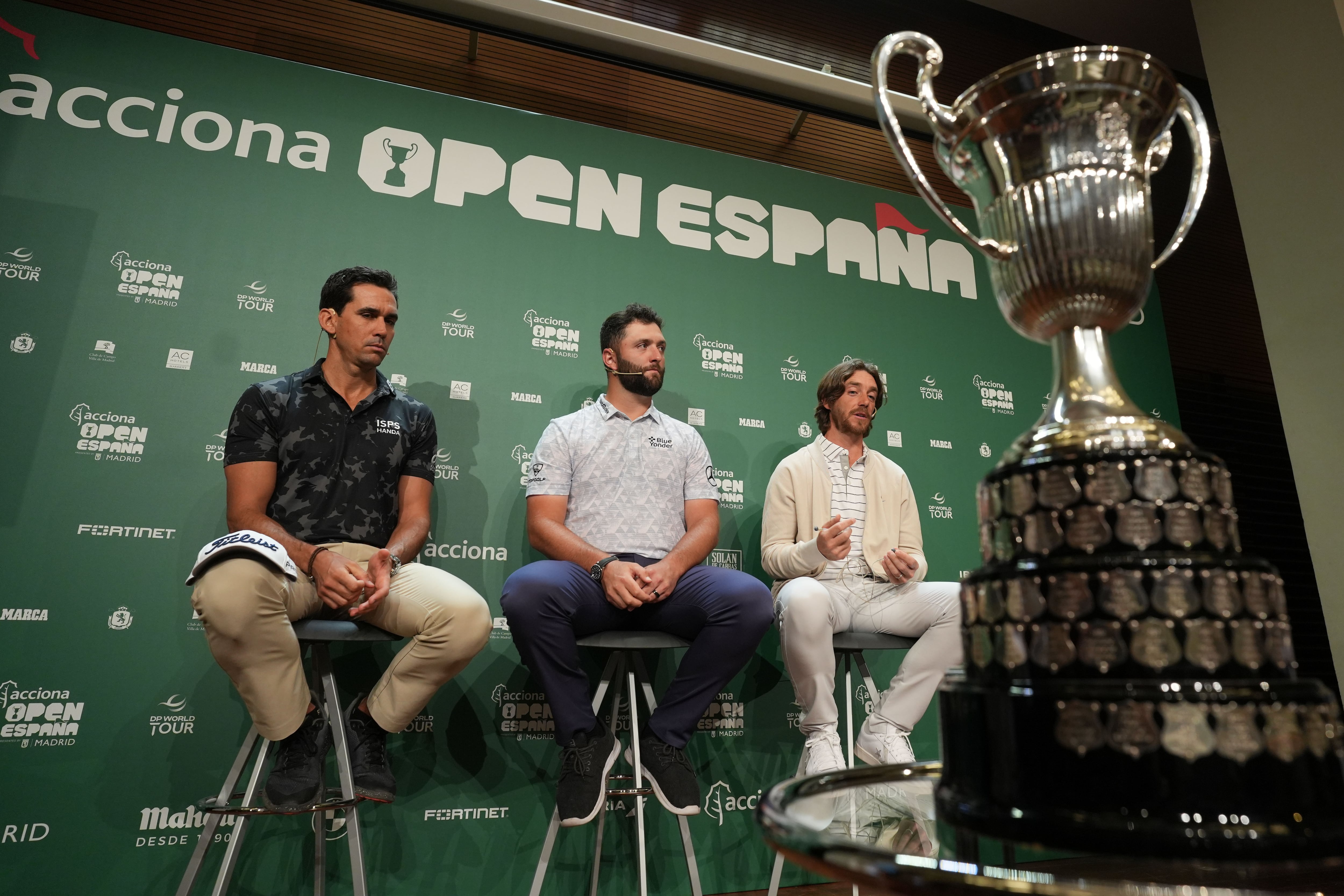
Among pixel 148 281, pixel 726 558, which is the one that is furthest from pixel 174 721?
pixel 726 558

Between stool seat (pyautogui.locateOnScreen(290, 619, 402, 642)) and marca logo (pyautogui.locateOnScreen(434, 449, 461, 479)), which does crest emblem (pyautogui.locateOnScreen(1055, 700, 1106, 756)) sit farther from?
marca logo (pyautogui.locateOnScreen(434, 449, 461, 479))

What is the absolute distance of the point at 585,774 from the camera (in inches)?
75.2

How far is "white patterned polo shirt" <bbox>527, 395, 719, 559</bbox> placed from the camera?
2477 millimetres

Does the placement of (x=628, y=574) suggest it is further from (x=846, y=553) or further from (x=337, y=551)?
(x=337, y=551)

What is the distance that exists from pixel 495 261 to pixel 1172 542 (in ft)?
9.14

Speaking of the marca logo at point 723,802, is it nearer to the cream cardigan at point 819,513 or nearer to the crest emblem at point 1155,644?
the cream cardigan at point 819,513

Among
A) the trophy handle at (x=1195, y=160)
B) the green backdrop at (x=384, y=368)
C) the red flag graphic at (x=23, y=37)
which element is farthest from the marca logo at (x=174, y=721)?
the trophy handle at (x=1195, y=160)

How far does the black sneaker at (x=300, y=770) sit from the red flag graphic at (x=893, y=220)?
10.2 feet

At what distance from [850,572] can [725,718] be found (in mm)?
701

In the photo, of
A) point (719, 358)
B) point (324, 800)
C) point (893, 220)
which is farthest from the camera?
point (893, 220)

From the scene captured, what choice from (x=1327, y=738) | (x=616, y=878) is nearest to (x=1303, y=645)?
(x=616, y=878)

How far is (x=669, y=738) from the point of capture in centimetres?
207

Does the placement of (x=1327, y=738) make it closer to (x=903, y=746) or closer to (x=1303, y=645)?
(x=903, y=746)

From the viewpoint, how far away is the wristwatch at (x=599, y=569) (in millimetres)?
2160
